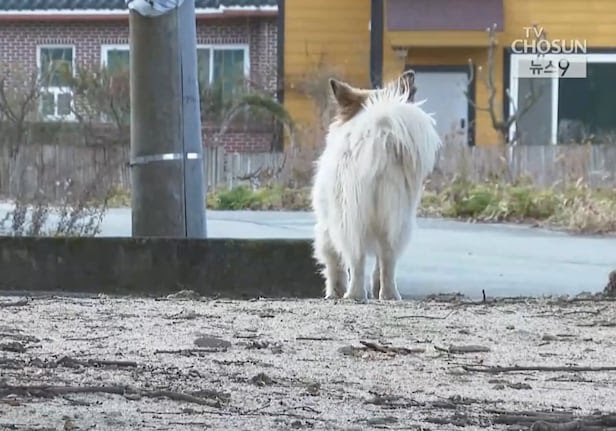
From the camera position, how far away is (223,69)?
1270 inches

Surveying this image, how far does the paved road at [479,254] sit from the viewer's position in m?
12.3

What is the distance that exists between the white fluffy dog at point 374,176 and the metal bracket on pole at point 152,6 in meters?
1.82

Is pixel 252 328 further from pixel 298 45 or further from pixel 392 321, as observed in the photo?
pixel 298 45

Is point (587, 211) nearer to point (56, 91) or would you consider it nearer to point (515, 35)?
point (515, 35)

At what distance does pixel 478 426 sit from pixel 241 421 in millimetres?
795

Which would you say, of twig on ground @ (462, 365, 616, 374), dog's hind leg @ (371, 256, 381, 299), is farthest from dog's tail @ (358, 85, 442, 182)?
twig on ground @ (462, 365, 616, 374)

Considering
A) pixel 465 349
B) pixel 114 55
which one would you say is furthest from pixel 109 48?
pixel 465 349

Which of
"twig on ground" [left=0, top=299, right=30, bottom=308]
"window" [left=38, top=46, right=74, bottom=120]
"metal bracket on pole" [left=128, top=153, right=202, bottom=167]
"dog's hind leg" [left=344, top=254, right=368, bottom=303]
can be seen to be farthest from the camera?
"window" [left=38, top=46, right=74, bottom=120]

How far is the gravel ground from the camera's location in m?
4.71

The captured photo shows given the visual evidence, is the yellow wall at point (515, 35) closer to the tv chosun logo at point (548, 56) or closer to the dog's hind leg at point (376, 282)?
the tv chosun logo at point (548, 56)

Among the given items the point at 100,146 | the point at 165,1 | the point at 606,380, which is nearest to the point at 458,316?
the point at 606,380

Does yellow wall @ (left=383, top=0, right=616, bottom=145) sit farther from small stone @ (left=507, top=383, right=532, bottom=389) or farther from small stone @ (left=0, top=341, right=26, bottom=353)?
small stone @ (left=507, top=383, right=532, bottom=389)

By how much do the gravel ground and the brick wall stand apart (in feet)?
76.0

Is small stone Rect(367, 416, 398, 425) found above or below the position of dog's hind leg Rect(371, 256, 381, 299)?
above
